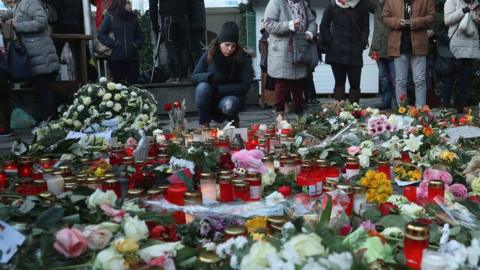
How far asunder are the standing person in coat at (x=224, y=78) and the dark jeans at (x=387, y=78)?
306cm

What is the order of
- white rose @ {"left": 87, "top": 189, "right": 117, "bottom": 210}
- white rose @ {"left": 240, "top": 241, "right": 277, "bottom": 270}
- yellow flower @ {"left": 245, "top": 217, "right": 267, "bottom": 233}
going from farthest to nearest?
white rose @ {"left": 87, "top": 189, "right": 117, "bottom": 210} → yellow flower @ {"left": 245, "top": 217, "right": 267, "bottom": 233} → white rose @ {"left": 240, "top": 241, "right": 277, "bottom": 270}

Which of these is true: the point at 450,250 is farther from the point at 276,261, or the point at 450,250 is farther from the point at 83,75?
the point at 83,75

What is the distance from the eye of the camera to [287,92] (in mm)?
6730

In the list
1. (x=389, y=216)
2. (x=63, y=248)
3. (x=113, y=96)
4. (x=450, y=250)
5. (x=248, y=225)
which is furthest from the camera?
(x=113, y=96)

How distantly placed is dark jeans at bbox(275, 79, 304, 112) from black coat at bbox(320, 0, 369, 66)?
0.53 m

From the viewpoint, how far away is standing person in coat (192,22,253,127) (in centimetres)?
579

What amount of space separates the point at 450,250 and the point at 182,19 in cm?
739

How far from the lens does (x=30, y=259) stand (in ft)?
5.68

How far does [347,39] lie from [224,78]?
1785 millimetres

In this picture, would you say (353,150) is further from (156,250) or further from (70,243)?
(70,243)

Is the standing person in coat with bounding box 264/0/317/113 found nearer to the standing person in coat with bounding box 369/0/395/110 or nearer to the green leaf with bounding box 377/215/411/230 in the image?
the standing person in coat with bounding box 369/0/395/110

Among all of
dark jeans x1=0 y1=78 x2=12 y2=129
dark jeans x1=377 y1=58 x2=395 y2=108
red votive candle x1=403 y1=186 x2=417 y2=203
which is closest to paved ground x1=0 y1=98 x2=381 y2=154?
dark jeans x1=0 y1=78 x2=12 y2=129

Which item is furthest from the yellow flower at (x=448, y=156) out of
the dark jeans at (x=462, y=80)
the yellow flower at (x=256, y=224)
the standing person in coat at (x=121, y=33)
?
the standing person in coat at (x=121, y=33)

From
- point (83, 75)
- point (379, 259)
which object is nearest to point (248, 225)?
point (379, 259)
